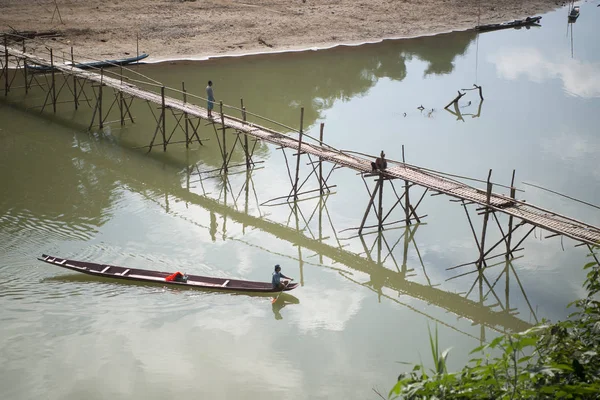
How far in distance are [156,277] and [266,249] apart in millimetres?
3092

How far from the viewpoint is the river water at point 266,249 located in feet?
41.0

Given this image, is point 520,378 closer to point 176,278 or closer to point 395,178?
point 176,278

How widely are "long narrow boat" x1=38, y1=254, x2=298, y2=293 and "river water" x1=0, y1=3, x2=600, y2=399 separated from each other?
0.74 feet

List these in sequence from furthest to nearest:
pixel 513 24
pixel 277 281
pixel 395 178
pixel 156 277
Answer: pixel 513 24 → pixel 395 178 → pixel 156 277 → pixel 277 281

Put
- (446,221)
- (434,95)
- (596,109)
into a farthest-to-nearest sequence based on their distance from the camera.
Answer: (434,95) < (596,109) < (446,221)

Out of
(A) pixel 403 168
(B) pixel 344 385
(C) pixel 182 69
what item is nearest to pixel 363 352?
(B) pixel 344 385

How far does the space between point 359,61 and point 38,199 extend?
19.8 meters

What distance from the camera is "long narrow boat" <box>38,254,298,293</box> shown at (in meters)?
14.3

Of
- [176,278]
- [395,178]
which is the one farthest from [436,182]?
[176,278]

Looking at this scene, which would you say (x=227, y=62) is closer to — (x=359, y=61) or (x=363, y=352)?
(x=359, y=61)

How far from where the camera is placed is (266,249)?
16.8 metres

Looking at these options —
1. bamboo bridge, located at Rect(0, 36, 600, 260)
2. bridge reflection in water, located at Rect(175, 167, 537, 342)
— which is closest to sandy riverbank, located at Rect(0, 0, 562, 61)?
bamboo bridge, located at Rect(0, 36, 600, 260)

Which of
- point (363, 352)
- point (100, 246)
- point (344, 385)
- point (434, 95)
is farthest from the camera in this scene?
point (434, 95)

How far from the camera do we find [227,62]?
33.2 m
